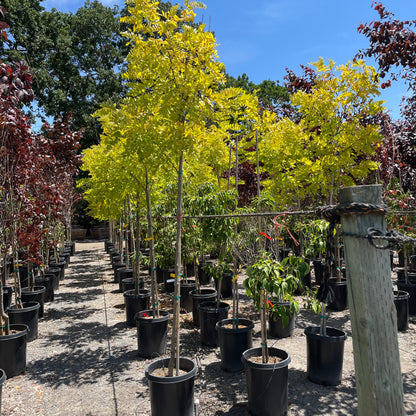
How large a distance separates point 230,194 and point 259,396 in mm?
2570

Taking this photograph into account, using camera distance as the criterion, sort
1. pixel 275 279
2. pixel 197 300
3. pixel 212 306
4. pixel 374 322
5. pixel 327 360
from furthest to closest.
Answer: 1. pixel 197 300
2. pixel 212 306
3. pixel 327 360
4. pixel 275 279
5. pixel 374 322

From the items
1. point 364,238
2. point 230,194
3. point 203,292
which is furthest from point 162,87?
point 203,292

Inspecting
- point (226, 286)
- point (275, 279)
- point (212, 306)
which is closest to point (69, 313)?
point (212, 306)

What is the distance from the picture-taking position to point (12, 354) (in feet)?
13.9

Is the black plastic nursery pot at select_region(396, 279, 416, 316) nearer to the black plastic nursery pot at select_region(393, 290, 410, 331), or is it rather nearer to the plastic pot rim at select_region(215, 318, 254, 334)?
the black plastic nursery pot at select_region(393, 290, 410, 331)

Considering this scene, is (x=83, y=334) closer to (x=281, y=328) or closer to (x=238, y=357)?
(x=238, y=357)

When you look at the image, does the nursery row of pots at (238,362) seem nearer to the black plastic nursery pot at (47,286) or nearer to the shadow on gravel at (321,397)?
the shadow on gravel at (321,397)

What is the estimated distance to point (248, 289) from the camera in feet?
11.1

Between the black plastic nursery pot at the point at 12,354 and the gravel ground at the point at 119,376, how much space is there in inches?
4.0

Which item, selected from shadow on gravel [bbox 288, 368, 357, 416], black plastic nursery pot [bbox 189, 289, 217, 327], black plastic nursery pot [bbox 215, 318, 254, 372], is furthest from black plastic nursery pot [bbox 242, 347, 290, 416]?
black plastic nursery pot [bbox 189, 289, 217, 327]

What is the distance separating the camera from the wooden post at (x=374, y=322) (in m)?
1.54

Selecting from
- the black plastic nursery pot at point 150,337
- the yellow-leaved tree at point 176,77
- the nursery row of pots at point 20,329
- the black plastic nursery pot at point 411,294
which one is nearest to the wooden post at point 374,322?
the yellow-leaved tree at point 176,77

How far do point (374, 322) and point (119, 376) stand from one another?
349 cm

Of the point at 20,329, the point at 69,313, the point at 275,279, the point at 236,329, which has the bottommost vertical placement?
the point at 69,313
